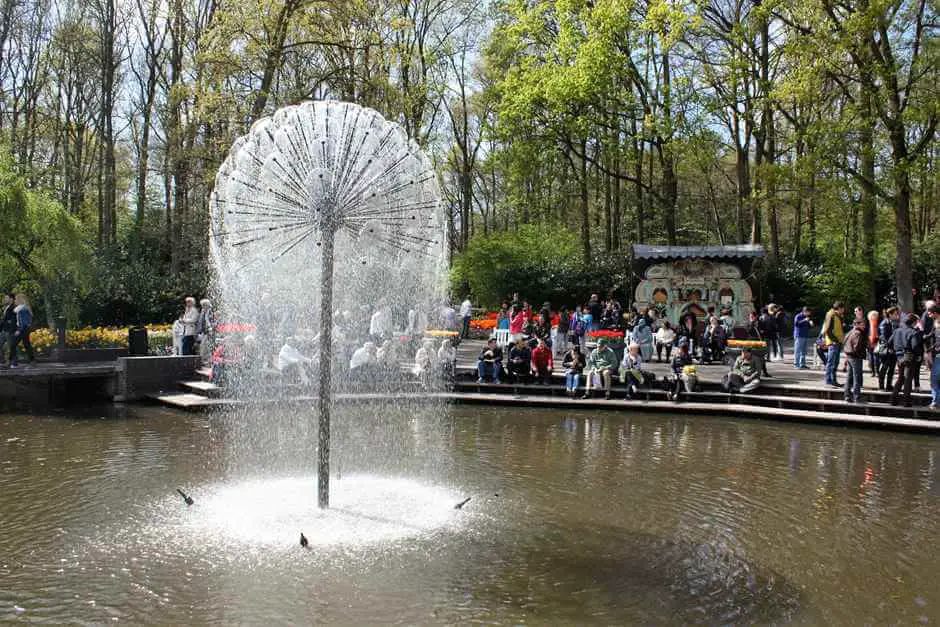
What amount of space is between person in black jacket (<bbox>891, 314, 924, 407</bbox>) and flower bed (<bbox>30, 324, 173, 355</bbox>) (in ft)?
57.5

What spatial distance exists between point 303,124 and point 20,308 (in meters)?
13.2

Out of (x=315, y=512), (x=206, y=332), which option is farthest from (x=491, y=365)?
(x=315, y=512)

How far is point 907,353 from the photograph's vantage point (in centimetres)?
1409

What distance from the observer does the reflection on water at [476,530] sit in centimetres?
597

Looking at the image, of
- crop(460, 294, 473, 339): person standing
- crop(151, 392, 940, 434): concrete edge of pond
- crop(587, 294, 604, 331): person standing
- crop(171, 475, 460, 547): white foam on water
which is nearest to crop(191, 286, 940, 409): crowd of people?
crop(151, 392, 940, 434): concrete edge of pond

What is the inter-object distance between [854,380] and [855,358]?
1.57 feet

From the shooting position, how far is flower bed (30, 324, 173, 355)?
2122 cm

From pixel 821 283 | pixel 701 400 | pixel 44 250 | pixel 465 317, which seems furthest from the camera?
pixel 821 283

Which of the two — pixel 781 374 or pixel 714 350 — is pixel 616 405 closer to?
pixel 781 374

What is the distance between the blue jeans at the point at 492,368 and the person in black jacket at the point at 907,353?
7.89m

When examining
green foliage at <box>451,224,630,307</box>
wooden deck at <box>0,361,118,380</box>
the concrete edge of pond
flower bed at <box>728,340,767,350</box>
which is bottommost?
the concrete edge of pond

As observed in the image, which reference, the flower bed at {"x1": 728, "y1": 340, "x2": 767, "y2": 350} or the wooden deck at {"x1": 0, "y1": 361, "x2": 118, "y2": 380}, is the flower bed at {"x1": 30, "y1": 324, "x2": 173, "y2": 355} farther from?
the flower bed at {"x1": 728, "y1": 340, "x2": 767, "y2": 350}

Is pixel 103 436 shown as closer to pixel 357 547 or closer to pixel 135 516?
pixel 135 516

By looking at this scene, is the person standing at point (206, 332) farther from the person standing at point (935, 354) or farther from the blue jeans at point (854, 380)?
the person standing at point (935, 354)
